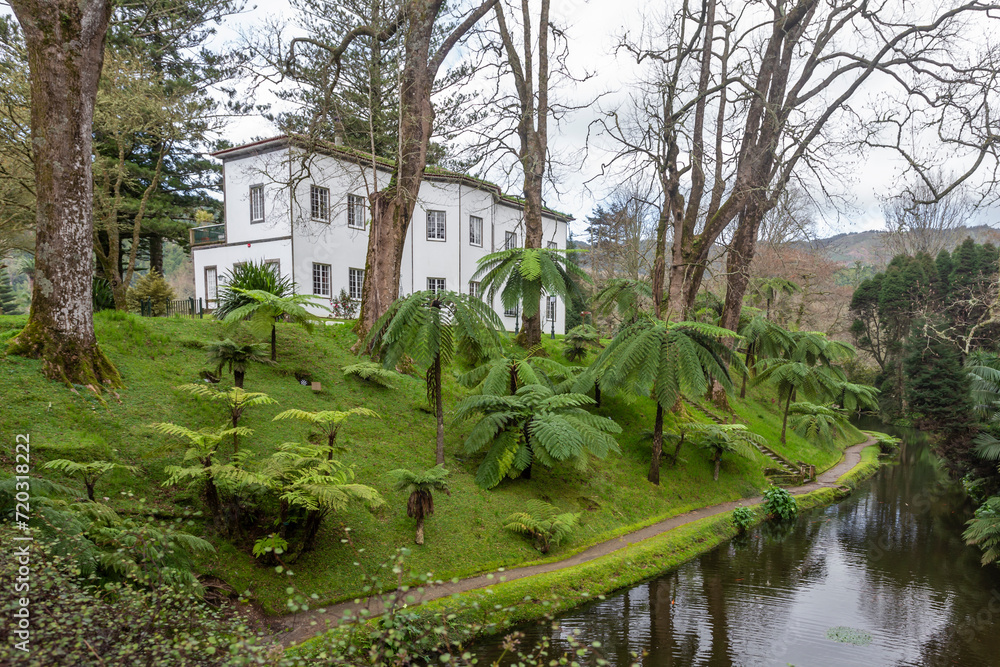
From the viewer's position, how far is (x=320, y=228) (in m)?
22.2

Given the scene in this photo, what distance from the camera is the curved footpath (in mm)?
6305

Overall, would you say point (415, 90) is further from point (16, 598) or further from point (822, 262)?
point (822, 262)

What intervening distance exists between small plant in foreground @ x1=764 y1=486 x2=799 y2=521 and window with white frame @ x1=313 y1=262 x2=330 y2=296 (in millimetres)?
17296

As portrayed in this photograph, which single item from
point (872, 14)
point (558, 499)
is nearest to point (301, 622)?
point (558, 499)

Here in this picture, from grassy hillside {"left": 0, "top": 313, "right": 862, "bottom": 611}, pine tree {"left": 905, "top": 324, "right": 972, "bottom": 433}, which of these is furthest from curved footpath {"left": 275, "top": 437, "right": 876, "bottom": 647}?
pine tree {"left": 905, "top": 324, "right": 972, "bottom": 433}

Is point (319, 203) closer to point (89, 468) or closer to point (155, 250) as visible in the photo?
point (155, 250)

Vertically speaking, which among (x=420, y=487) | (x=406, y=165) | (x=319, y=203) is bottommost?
(x=420, y=487)

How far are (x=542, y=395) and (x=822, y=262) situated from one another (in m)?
29.1

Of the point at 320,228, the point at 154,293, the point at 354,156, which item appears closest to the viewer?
the point at 354,156

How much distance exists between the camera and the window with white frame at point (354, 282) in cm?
2345

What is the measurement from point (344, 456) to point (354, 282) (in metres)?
15.0

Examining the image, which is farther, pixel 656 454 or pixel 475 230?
pixel 475 230

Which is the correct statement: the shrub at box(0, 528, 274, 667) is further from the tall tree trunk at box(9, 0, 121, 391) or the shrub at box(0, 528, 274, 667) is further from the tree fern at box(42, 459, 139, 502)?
the tall tree trunk at box(9, 0, 121, 391)

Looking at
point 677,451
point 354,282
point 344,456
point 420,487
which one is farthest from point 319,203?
point 420,487
